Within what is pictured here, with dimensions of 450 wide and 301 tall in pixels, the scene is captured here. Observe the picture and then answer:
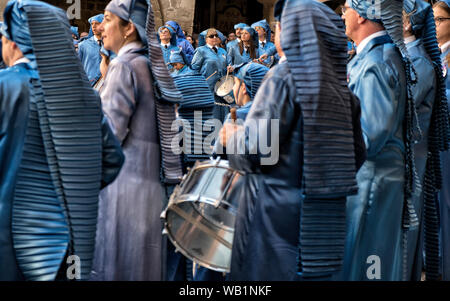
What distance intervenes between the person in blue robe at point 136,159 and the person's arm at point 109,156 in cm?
60

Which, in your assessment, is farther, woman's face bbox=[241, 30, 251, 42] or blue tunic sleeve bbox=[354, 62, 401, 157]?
woman's face bbox=[241, 30, 251, 42]

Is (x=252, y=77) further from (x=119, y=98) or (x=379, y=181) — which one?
(x=379, y=181)

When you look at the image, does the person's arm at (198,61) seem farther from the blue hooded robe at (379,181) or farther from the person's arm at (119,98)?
the blue hooded robe at (379,181)

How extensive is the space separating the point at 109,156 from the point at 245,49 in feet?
40.6

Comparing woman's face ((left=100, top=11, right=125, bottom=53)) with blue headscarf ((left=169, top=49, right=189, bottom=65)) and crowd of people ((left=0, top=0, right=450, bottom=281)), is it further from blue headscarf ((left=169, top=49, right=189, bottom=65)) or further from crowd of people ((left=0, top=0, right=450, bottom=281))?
blue headscarf ((left=169, top=49, right=189, bottom=65))

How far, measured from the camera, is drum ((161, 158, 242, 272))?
9.61ft

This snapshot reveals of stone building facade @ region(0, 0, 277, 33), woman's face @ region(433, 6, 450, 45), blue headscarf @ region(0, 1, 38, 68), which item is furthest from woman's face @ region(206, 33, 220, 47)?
blue headscarf @ region(0, 1, 38, 68)

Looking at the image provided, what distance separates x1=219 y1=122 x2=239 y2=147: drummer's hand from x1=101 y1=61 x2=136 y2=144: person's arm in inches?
30.2

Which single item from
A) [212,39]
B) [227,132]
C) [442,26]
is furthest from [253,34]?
[227,132]

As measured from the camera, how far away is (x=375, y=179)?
3418 millimetres

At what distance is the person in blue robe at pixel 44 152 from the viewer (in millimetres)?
2516

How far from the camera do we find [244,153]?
111 inches
